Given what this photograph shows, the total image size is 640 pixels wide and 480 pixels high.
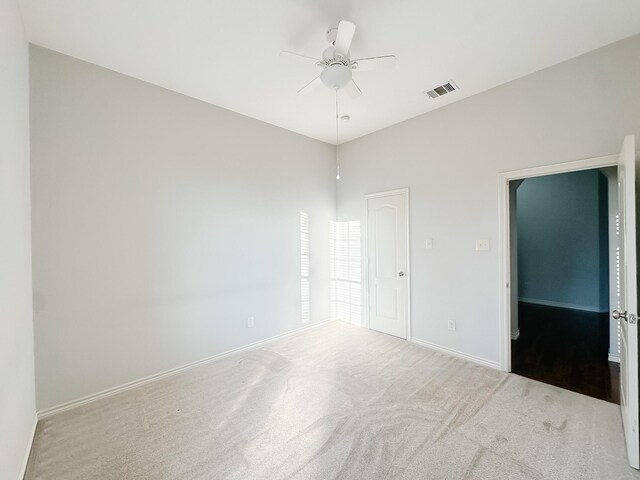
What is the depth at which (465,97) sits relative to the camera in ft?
10.3

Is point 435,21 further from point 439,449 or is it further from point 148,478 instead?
point 148,478

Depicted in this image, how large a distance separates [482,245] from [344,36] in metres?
2.48

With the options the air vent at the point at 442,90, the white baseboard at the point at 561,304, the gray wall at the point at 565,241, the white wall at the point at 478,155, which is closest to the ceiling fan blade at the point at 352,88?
the air vent at the point at 442,90

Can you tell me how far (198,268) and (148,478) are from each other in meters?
1.86

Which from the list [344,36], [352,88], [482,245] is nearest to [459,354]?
[482,245]

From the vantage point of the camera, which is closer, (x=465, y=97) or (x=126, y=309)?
(x=126, y=309)

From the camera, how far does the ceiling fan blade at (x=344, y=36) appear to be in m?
1.77

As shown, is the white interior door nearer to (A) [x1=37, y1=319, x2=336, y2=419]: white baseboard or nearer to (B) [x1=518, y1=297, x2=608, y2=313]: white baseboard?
(A) [x1=37, y1=319, x2=336, y2=419]: white baseboard

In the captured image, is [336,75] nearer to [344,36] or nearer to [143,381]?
[344,36]

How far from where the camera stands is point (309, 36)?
2.17 metres

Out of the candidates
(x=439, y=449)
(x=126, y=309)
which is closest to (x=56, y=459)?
(x=126, y=309)

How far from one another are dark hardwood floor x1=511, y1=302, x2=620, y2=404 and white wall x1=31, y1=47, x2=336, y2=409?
302cm

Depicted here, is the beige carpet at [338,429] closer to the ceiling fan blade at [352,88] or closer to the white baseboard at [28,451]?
the white baseboard at [28,451]

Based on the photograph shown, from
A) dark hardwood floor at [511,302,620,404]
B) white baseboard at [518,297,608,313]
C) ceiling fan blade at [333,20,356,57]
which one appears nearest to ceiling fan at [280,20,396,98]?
ceiling fan blade at [333,20,356,57]
